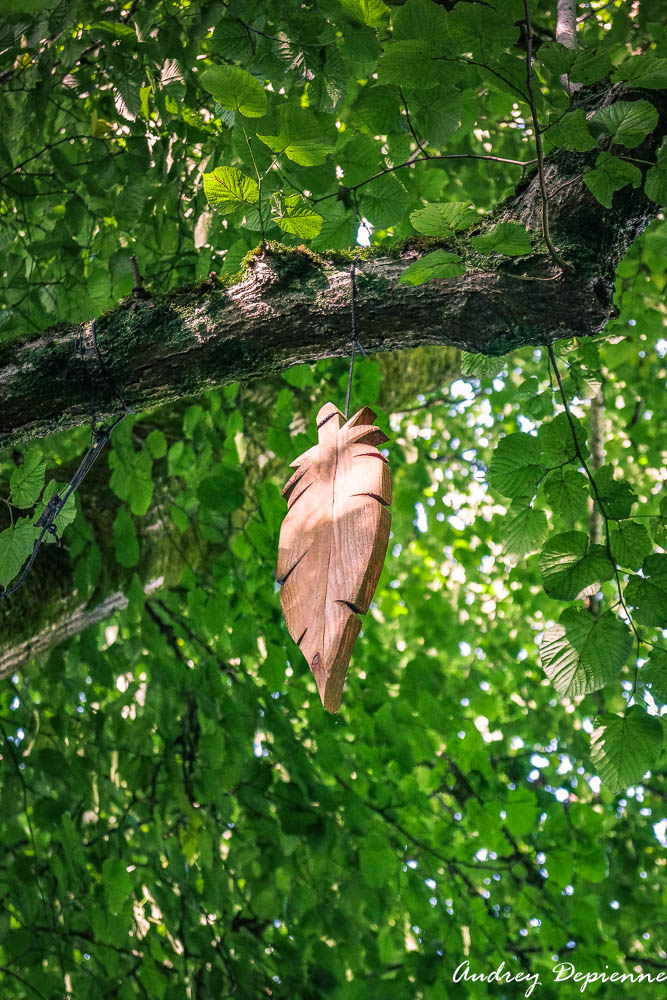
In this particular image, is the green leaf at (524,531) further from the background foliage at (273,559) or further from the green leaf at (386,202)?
the green leaf at (386,202)

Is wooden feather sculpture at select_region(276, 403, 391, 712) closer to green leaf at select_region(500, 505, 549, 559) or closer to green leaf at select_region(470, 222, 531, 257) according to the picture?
green leaf at select_region(470, 222, 531, 257)

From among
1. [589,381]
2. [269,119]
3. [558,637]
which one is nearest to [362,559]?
[558,637]

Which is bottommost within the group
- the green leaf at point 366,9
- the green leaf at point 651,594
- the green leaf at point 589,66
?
the green leaf at point 651,594

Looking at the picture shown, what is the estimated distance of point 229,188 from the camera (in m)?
0.81

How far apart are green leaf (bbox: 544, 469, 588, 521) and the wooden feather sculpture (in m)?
0.45

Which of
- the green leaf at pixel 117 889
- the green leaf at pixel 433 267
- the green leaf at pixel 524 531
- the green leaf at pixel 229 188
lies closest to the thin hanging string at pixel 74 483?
the green leaf at pixel 229 188

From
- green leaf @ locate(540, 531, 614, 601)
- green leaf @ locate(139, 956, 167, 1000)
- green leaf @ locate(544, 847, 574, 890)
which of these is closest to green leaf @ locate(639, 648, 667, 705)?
green leaf @ locate(540, 531, 614, 601)

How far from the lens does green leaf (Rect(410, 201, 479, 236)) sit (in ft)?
2.42

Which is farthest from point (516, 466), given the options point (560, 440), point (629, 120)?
point (629, 120)

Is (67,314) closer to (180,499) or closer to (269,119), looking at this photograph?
(180,499)

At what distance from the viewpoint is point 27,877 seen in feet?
5.80

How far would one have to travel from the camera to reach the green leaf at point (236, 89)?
0.79 meters

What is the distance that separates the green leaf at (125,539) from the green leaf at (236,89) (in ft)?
3.32

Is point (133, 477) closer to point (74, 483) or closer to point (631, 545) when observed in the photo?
point (74, 483)
